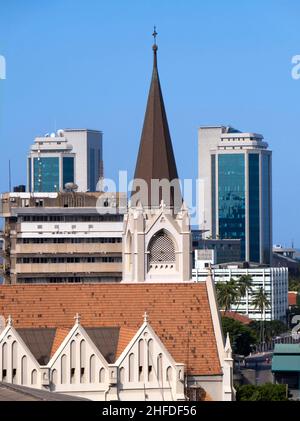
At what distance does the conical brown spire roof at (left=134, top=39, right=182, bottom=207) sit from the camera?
252 ft

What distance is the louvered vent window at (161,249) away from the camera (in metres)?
74.8

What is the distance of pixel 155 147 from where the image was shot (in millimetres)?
77438

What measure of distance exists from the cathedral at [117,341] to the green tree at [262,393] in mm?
5943

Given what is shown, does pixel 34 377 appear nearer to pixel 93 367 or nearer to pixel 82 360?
pixel 82 360

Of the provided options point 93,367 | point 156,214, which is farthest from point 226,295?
point 93,367

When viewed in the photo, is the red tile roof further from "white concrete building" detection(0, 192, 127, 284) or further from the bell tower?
"white concrete building" detection(0, 192, 127, 284)

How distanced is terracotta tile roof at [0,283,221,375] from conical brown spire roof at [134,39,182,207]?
12.6 meters

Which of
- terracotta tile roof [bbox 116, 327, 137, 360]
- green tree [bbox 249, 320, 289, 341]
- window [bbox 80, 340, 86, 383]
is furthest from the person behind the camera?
green tree [bbox 249, 320, 289, 341]

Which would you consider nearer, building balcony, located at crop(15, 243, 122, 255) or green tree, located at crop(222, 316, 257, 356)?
building balcony, located at crop(15, 243, 122, 255)

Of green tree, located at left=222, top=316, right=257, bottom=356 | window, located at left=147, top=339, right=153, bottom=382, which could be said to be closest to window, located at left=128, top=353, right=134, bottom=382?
window, located at left=147, top=339, right=153, bottom=382

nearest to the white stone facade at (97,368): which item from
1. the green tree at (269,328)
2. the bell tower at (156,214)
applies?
the bell tower at (156,214)

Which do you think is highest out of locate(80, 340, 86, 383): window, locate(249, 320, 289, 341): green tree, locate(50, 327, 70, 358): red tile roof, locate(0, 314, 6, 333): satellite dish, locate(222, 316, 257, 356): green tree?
locate(0, 314, 6, 333): satellite dish

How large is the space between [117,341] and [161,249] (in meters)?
13.2
